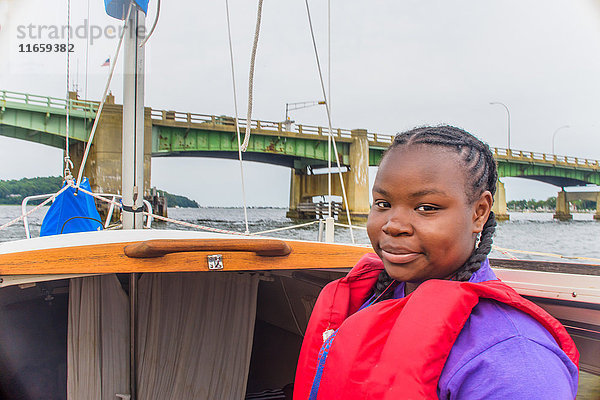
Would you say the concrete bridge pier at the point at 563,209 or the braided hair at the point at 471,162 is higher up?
the braided hair at the point at 471,162

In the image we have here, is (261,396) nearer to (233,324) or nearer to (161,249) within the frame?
(233,324)

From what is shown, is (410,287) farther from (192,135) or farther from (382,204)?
(192,135)

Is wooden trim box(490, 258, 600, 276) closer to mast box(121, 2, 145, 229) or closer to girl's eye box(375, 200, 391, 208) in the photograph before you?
girl's eye box(375, 200, 391, 208)

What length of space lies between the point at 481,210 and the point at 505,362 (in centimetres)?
38

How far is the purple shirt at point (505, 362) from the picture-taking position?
0.82 m

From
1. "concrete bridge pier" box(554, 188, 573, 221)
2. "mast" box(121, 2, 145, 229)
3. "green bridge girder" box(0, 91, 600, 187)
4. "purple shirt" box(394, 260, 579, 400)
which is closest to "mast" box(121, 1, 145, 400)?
"mast" box(121, 2, 145, 229)

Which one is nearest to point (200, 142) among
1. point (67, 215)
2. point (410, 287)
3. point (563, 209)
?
point (67, 215)

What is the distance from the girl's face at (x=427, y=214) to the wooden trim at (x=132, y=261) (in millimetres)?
1054

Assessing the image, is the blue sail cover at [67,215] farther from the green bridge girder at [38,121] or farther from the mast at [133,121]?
the green bridge girder at [38,121]

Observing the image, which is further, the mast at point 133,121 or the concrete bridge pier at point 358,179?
the concrete bridge pier at point 358,179

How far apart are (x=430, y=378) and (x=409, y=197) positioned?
405mm

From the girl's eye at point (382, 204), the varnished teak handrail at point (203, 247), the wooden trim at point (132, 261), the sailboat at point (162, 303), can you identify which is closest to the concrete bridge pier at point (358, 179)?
the sailboat at point (162, 303)

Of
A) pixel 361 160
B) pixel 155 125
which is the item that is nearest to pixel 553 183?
pixel 361 160

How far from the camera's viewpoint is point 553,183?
130ft
